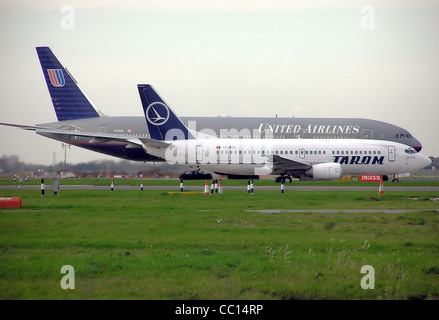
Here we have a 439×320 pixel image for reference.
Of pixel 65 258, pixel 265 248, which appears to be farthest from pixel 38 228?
pixel 265 248

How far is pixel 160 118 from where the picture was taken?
46.7 m

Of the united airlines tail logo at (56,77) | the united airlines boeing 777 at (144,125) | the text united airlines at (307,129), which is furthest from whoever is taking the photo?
the text united airlines at (307,129)

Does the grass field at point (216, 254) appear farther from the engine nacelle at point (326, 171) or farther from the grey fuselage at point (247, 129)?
the grey fuselage at point (247, 129)

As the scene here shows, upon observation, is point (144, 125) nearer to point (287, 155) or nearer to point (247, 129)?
point (247, 129)

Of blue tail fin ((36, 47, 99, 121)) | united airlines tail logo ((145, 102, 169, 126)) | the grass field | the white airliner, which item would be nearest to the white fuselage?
the white airliner

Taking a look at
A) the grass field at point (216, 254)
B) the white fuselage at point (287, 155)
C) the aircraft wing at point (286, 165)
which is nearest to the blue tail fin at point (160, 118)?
the white fuselage at point (287, 155)

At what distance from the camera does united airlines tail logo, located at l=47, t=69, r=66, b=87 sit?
197ft

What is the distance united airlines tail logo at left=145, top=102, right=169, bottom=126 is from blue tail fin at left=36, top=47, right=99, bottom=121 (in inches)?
598

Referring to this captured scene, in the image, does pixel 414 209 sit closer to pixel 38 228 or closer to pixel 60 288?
pixel 38 228

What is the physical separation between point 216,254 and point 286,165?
33688 millimetres

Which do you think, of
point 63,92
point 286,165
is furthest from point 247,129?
point 63,92

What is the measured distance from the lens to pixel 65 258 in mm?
12898

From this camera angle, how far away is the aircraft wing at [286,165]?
152ft

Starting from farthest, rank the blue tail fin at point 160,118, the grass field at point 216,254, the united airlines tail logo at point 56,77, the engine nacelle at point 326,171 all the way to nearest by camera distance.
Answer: the united airlines tail logo at point 56,77
the blue tail fin at point 160,118
the engine nacelle at point 326,171
the grass field at point 216,254
